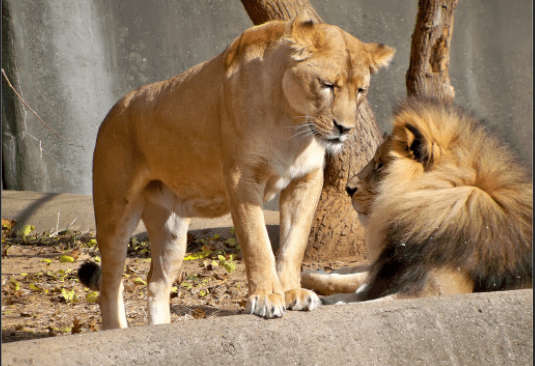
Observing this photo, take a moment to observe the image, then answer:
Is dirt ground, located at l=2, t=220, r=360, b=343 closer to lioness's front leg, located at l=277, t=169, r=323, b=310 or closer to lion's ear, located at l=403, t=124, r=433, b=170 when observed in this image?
lioness's front leg, located at l=277, t=169, r=323, b=310

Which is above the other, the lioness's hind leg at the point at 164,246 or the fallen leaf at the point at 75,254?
the lioness's hind leg at the point at 164,246

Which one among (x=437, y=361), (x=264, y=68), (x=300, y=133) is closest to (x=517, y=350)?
(x=437, y=361)

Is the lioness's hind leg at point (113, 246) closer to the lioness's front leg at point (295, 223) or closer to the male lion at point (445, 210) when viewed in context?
the lioness's front leg at point (295, 223)

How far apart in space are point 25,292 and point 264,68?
9.24 ft

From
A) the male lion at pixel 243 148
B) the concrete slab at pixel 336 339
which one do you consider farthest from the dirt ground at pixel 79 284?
the concrete slab at pixel 336 339

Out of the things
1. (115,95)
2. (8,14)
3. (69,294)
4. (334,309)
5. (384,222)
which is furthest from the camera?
(115,95)

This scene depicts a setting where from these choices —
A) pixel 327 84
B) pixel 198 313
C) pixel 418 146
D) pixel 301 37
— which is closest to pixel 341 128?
pixel 327 84

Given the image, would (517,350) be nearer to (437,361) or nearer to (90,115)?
(437,361)

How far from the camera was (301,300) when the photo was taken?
7.70 ft

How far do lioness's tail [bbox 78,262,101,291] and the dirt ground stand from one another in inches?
10.0

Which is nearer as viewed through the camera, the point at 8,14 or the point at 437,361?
the point at 437,361

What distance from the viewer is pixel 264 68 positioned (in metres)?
2.71

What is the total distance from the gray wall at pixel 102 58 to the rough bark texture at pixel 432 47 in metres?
3.07

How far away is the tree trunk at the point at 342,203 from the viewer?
4.88 m
